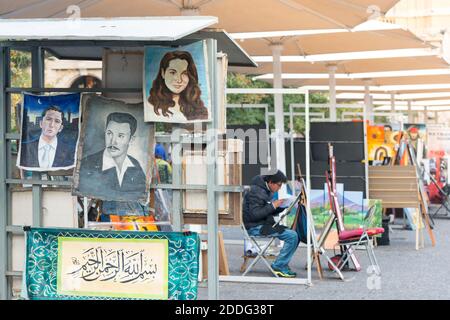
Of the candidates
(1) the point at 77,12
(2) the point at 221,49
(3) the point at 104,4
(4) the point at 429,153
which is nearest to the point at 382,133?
(4) the point at 429,153

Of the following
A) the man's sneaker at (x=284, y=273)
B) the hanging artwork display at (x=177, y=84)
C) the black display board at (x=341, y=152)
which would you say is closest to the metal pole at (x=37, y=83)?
the hanging artwork display at (x=177, y=84)

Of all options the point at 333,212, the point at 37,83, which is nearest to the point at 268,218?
the point at 333,212

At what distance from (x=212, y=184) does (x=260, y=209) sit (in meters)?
4.37

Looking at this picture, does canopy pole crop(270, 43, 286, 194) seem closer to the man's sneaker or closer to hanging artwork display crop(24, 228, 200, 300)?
the man's sneaker

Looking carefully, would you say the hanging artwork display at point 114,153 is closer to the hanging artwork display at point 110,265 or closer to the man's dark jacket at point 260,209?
the hanging artwork display at point 110,265

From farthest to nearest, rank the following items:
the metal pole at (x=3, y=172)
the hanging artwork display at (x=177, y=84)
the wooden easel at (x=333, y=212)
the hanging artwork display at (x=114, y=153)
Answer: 1. the wooden easel at (x=333, y=212)
2. the metal pole at (x=3, y=172)
3. the hanging artwork display at (x=114, y=153)
4. the hanging artwork display at (x=177, y=84)

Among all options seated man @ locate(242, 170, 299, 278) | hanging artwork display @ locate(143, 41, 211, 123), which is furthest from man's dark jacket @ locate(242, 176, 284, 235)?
hanging artwork display @ locate(143, 41, 211, 123)

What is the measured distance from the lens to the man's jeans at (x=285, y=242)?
10938 mm

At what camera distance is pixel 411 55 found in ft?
55.9

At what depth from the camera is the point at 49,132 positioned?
7.00 metres

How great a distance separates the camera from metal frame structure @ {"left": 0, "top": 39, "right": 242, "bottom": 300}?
6.65 metres

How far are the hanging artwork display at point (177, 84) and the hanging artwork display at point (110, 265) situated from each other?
846 millimetres

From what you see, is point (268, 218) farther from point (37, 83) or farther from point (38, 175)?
point (37, 83)

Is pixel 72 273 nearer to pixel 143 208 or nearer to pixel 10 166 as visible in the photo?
pixel 10 166
